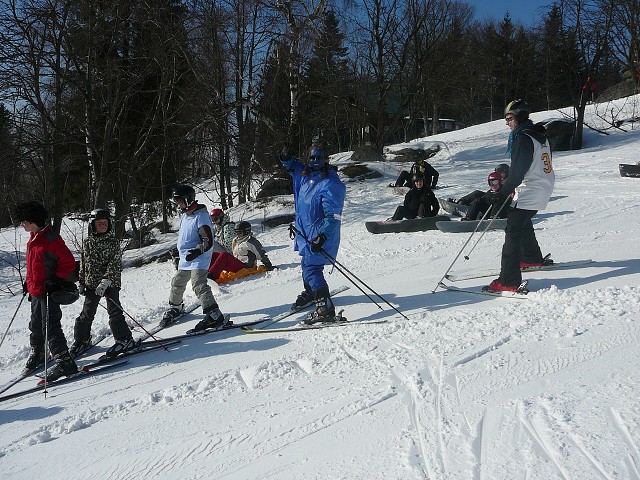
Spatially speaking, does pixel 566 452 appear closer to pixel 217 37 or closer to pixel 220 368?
pixel 220 368

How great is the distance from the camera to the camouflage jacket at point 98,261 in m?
4.86

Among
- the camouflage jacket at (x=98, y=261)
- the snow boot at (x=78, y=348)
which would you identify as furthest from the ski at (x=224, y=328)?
the snow boot at (x=78, y=348)

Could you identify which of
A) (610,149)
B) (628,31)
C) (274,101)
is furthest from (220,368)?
(628,31)

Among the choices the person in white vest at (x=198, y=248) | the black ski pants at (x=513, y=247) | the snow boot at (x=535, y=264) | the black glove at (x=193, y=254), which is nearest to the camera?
the black ski pants at (x=513, y=247)

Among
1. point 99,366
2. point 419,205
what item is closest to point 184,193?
point 99,366

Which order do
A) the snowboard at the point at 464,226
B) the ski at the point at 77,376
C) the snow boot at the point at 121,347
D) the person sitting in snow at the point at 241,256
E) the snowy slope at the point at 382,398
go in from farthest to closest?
the snowboard at the point at 464,226
the person sitting in snow at the point at 241,256
the snow boot at the point at 121,347
the ski at the point at 77,376
the snowy slope at the point at 382,398

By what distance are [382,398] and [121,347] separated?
110 inches

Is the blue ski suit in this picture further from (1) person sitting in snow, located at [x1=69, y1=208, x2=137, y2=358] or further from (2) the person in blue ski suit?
(1) person sitting in snow, located at [x1=69, y1=208, x2=137, y2=358]

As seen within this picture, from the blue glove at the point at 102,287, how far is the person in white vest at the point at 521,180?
12.6 ft

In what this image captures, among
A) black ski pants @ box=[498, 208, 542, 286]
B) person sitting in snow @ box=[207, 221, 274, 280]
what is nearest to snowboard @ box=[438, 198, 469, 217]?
person sitting in snow @ box=[207, 221, 274, 280]

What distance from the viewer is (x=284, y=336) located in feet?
15.6

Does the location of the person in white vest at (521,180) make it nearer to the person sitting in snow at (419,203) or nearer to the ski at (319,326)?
the ski at (319,326)

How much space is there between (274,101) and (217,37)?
8.72 feet

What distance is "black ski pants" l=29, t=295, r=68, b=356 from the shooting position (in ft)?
14.6
